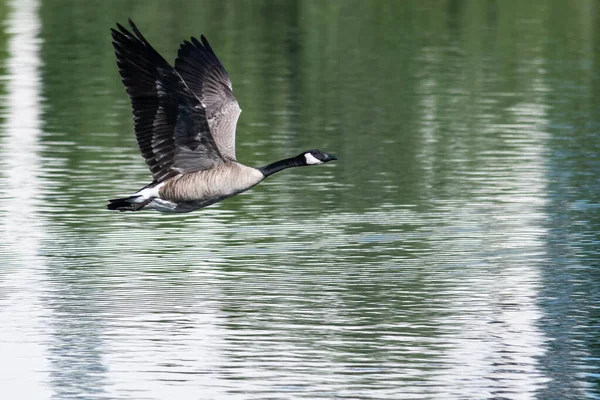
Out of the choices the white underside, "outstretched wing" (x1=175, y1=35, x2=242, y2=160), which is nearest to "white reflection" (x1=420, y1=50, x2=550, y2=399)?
the white underside

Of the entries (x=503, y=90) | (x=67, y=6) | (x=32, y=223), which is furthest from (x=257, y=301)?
(x=67, y=6)

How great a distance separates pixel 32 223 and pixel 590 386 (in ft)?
30.7

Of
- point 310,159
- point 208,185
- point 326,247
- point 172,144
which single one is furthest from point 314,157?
point 326,247

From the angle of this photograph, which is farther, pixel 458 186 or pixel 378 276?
pixel 458 186

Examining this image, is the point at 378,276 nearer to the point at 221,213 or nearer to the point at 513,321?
the point at 513,321

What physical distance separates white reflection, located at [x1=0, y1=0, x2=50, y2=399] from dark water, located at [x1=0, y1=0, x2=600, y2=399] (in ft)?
0.15

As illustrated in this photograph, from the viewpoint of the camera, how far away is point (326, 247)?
19.6 meters

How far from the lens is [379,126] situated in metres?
30.6

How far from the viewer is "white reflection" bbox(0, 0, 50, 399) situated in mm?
14266

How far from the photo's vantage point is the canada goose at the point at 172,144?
53.3ft

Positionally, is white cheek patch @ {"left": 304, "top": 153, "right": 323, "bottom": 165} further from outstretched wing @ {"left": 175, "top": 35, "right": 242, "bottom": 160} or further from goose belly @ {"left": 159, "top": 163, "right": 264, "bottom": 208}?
outstretched wing @ {"left": 175, "top": 35, "right": 242, "bottom": 160}

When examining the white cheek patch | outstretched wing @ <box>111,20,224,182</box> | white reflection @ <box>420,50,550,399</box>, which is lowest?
white reflection @ <box>420,50,550,399</box>

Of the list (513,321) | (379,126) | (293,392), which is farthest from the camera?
(379,126)

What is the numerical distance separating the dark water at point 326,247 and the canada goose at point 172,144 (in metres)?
0.99
